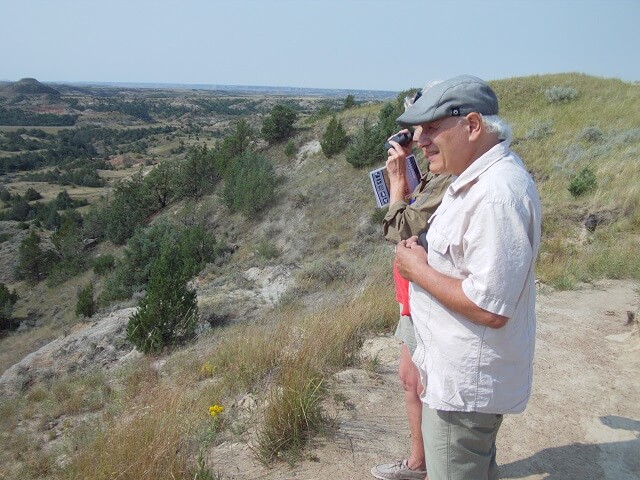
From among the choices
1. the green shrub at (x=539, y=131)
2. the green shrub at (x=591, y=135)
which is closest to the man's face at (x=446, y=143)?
the green shrub at (x=591, y=135)

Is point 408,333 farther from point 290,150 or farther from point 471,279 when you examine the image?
point 290,150

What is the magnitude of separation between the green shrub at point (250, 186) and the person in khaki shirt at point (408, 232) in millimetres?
18929

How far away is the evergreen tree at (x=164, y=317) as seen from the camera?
24.7ft

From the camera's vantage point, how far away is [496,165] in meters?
1.24

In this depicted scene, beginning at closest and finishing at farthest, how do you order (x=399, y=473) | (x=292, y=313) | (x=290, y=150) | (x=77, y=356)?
(x=399, y=473), (x=292, y=313), (x=77, y=356), (x=290, y=150)

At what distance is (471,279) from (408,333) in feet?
2.59

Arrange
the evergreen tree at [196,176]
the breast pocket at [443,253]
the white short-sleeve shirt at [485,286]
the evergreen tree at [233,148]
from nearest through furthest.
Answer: the white short-sleeve shirt at [485,286] → the breast pocket at [443,253] → the evergreen tree at [233,148] → the evergreen tree at [196,176]

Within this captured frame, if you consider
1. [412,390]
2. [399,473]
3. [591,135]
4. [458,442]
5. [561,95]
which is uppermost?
[561,95]

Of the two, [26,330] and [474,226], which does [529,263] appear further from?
[26,330]

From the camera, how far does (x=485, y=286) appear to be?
1.17m

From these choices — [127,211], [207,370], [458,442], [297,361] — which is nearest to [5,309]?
[127,211]

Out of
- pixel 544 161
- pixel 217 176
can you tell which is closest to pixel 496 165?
pixel 544 161

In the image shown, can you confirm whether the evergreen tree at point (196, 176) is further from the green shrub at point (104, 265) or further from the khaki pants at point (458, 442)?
the khaki pants at point (458, 442)

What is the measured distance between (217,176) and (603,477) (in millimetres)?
25406
